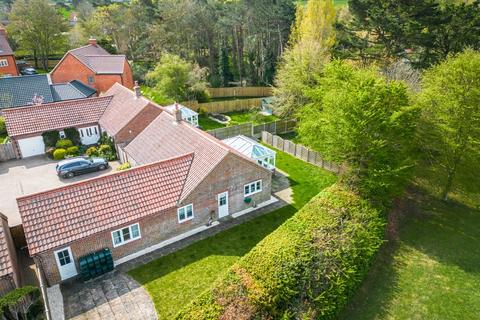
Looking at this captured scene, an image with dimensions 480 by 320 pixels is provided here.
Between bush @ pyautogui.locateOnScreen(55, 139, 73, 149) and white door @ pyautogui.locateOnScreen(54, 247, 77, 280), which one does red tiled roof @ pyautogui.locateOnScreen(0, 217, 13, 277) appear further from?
bush @ pyautogui.locateOnScreen(55, 139, 73, 149)

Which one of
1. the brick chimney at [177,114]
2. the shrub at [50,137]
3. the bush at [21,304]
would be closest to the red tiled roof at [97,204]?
the bush at [21,304]

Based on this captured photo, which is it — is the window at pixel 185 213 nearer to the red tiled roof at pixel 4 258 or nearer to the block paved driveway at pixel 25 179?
the red tiled roof at pixel 4 258

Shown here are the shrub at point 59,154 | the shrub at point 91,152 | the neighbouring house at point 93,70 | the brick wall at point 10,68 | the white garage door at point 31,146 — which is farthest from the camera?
the brick wall at point 10,68

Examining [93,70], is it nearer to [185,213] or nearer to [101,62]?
[101,62]

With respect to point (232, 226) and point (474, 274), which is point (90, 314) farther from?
point (474, 274)

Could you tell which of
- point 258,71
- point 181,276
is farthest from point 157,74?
point 181,276

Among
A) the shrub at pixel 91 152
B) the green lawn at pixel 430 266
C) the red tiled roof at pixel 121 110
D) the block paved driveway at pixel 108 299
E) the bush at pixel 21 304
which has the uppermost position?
the red tiled roof at pixel 121 110

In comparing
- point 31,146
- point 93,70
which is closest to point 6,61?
point 93,70
